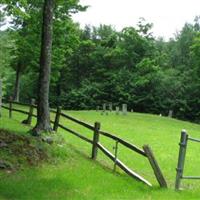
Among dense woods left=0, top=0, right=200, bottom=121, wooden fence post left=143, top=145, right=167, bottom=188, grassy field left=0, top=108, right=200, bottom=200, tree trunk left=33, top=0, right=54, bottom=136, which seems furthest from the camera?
dense woods left=0, top=0, right=200, bottom=121

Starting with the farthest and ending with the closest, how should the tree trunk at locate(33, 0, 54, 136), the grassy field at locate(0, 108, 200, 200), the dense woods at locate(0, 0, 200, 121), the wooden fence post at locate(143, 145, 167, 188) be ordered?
1. the dense woods at locate(0, 0, 200, 121)
2. the tree trunk at locate(33, 0, 54, 136)
3. the wooden fence post at locate(143, 145, 167, 188)
4. the grassy field at locate(0, 108, 200, 200)

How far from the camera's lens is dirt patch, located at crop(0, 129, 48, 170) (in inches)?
403

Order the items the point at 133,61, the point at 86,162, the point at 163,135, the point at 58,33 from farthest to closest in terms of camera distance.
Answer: the point at 133,61 < the point at 58,33 < the point at 163,135 < the point at 86,162

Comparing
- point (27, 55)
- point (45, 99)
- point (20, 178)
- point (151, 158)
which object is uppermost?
point (27, 55)

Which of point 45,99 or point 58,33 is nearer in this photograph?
point 45,99

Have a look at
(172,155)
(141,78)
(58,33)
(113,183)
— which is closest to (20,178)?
(113,183)

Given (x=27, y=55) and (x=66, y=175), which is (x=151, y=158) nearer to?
(x=66, y=175)

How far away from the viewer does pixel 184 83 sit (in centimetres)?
5072

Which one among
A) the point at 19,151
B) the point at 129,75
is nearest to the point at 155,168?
the point at 19,151

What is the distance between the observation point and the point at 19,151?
10828 mm


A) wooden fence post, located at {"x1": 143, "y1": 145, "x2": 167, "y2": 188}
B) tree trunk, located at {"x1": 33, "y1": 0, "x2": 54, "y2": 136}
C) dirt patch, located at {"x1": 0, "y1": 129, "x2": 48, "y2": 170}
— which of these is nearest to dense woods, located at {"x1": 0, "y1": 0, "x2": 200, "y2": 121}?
tree trunk, located at {"x1": 33, "y1": 0, "x2": 54, "y2": 136}

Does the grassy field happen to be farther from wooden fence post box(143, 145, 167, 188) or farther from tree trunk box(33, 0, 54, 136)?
tree trunk box(33, 0, 54, 136)

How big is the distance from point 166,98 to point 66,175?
4132 cm

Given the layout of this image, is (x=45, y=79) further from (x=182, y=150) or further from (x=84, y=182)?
(x=182, y=150)
